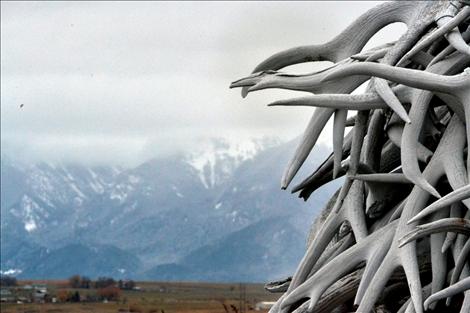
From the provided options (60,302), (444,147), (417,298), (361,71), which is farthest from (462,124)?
(60,302)

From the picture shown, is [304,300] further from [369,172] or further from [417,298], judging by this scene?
[417,298]

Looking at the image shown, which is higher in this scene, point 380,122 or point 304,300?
point 380,122

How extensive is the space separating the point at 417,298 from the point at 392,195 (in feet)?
9.00

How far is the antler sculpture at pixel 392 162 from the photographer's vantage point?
49.2ft

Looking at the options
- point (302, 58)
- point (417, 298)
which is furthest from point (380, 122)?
point (417, 298)

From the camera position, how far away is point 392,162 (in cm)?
1803

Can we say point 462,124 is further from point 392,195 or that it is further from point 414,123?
point 392,195

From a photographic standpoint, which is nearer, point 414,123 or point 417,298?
point 417,298

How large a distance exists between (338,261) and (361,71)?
268cm

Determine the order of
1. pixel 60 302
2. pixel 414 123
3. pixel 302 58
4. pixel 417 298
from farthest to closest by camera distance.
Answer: pixel 60 302 < pixel 302 58 < pixel 414 123 < pixel 417 298

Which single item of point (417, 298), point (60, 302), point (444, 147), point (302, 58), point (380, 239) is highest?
point (60, 302)

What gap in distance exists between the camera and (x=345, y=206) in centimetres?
1736

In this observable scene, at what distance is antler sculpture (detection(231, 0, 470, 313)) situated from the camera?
15.0 m

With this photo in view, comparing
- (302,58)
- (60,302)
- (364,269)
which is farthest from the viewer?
(60,302)
